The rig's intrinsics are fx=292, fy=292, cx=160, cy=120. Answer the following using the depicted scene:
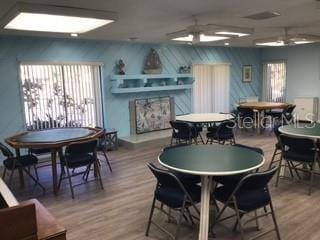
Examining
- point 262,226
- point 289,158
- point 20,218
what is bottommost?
point 262,226

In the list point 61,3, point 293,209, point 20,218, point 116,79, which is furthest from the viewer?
point 116,79

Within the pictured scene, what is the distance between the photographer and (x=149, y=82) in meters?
7.38

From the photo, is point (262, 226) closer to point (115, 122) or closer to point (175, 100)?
point (115, 122)

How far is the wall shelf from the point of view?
6.73m

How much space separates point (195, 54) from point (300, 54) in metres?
3.34

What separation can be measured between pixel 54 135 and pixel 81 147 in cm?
68

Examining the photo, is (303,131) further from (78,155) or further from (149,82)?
(149,82)

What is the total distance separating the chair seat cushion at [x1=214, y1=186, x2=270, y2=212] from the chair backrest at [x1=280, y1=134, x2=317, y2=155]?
1401 millimetres

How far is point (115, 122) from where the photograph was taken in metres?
6.99

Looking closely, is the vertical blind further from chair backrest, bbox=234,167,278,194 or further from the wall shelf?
chair backrest, bbox=234,167,278,194

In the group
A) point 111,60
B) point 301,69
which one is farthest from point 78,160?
point 301,69

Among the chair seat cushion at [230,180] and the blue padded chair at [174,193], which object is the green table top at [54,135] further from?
the chair seat cushion at [230,180]

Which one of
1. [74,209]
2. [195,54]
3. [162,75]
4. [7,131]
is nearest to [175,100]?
[162,75]

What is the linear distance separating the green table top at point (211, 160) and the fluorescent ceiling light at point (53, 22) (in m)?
1.62
